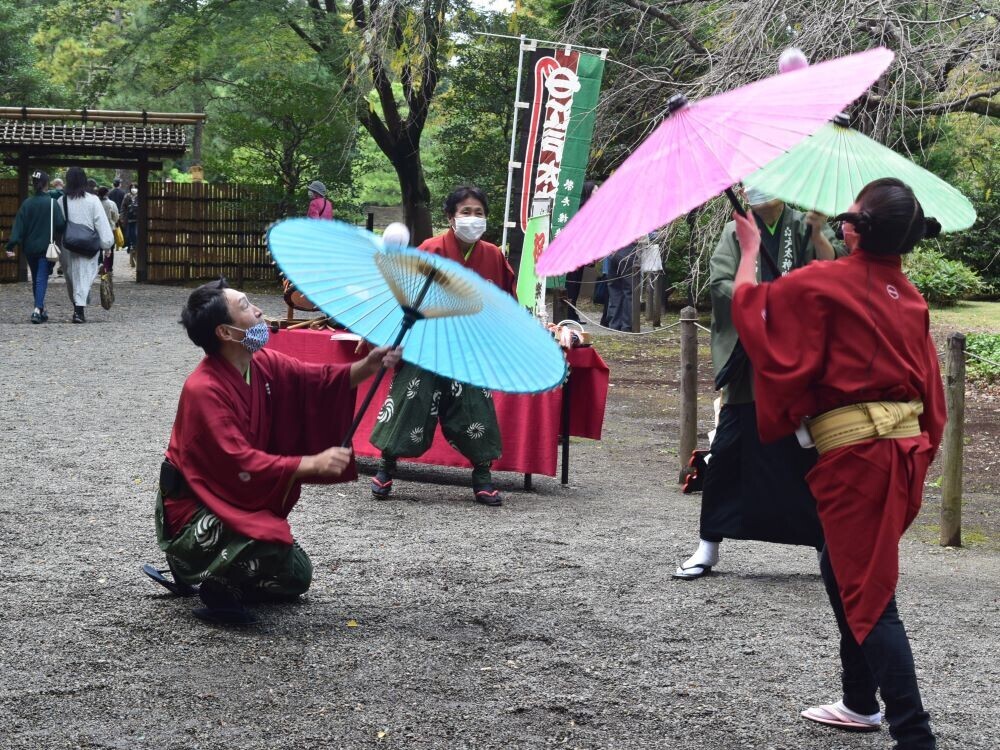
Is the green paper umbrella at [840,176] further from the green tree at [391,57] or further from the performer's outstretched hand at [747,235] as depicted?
the green tree at [391,57]

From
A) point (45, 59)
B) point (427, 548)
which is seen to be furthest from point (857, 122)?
point (45, 59)

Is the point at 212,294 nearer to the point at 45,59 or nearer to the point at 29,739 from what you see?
the point at 29,739

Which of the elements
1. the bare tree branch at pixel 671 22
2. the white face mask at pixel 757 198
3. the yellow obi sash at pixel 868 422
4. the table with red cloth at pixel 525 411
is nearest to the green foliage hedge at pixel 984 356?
the bare tree branch at pixel 671 22

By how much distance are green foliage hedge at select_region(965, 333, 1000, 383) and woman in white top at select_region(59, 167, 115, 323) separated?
404 inches

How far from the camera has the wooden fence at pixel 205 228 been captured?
70.3 feet

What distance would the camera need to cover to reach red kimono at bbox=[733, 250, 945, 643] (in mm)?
3148

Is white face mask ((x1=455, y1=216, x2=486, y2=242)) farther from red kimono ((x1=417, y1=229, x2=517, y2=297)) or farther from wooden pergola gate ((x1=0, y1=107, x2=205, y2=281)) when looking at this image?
wooden pergola gate ((x1=0, y1=107, x2=205, y2=281))

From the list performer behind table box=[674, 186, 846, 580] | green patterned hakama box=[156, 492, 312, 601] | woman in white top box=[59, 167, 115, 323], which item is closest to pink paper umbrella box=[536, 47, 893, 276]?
performer behind table box=[674, 186, 846, 580]

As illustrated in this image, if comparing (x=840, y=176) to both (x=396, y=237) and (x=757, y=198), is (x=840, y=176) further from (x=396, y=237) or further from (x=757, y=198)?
(x=396, y=237)

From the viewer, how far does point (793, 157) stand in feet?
11.8

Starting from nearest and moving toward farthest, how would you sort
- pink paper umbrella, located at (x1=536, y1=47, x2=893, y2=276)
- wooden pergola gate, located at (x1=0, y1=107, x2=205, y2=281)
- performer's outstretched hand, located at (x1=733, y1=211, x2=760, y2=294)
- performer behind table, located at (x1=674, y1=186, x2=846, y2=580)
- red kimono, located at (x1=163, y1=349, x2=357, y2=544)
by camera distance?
pink paper umbrella, located at (x1=536, y1=47, x2=893, y2=276)
performer's outstretched hand, located at (x1=733, y1=211, x2=760, y2=294)
red kimono, located at (x1=163, y1=349, x2=357, y2=544)
performer behind table, located at (x1=674, y1=186, x2=846, y2=580)
wooden pergola gate, located at (x1=0, y1=107, x2=205, y2=281)

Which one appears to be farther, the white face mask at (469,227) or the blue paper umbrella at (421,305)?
the white face mask at (469,227)

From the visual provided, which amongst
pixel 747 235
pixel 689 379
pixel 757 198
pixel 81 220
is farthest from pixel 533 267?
pixel 81 220

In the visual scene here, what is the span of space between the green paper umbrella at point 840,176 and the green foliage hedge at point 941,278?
51.3 ft
